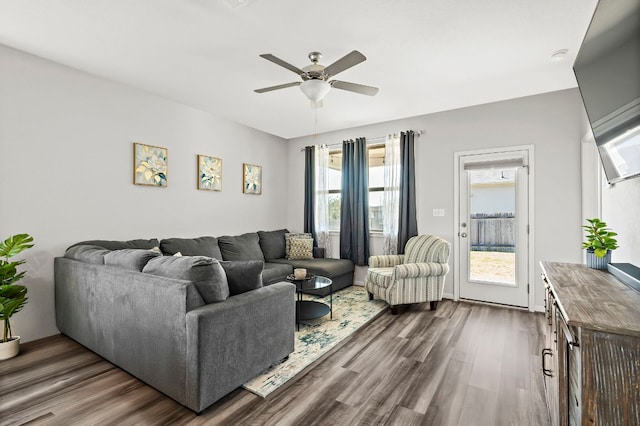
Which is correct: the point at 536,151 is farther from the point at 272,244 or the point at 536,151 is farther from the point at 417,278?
the point at 272,244

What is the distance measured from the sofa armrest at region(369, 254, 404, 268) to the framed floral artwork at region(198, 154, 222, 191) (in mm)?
2594

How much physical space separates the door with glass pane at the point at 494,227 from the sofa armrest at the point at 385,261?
0.88 meters

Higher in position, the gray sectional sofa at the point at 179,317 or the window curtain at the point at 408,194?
the window curtain at the point at 408,194

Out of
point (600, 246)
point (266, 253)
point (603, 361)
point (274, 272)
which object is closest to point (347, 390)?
point (603, 361)

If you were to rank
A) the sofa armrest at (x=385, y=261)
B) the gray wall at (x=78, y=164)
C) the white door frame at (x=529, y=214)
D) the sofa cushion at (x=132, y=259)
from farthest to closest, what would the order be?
1. the sofa armrest at (x=385, y=261)
2. the white door frame at (x=529, y=214)
3. the gray wall at (x=78, y=164)
4. the sofa cushion at (x=132, y=259)

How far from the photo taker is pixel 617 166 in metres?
1.83

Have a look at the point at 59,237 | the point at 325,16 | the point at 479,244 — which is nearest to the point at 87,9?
the point at 325,16

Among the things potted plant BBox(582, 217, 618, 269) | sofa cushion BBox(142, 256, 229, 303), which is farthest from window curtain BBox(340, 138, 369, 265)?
sofa cushion BBox(142, 256, 229, 303)

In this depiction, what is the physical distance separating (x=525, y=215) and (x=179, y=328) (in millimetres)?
4118

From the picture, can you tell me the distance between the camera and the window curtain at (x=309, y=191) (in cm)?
567

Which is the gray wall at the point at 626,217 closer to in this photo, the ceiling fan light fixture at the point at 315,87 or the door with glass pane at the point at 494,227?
the door with glass pane at the point at 494,227

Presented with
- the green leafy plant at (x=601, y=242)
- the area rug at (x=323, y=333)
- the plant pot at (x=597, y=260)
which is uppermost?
the green leafy plant at (x=601, y=242)

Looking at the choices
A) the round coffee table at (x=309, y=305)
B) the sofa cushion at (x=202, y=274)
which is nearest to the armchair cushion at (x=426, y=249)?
the round coffee table at (x=309, y=305)

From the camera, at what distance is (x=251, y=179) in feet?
17.4
